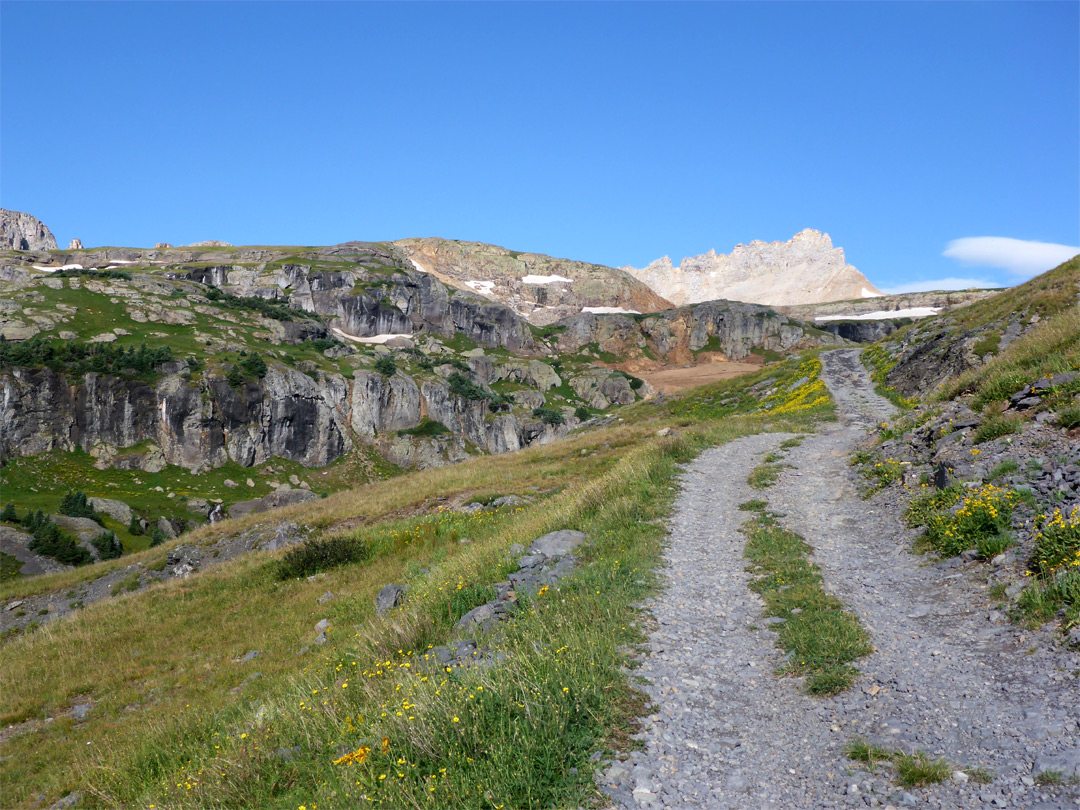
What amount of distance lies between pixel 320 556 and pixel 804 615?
1864 centimetres

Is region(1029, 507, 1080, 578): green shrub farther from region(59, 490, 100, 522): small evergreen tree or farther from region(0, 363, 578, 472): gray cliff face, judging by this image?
region(0, 363, 578, 472): gray cliff face

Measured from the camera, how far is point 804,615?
9227 millimetres

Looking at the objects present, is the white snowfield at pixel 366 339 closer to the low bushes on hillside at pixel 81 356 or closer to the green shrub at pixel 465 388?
the green shrub at pixel 465 388

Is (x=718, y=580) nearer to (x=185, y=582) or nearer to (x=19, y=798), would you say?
(x=19, y=798)

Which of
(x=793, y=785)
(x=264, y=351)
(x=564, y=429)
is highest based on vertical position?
(x=264, y=351)

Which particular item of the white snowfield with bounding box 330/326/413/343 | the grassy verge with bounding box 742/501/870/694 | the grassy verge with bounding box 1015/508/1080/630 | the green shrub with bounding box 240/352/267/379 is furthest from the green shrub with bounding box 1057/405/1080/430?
the white snowfield with bounding box 330/326/413/343

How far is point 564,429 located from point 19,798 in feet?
380

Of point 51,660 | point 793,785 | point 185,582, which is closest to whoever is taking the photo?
point 793,785

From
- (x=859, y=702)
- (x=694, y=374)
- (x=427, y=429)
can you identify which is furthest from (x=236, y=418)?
(x=694, y=374)

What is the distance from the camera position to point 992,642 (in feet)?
25.3

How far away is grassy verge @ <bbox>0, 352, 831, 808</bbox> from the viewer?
19.1 ft

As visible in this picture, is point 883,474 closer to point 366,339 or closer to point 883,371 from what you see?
point 883,371

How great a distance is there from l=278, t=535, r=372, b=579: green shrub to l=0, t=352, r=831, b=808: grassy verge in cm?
35

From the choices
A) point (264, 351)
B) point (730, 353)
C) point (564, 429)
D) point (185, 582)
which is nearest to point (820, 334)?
point (730, 353)
